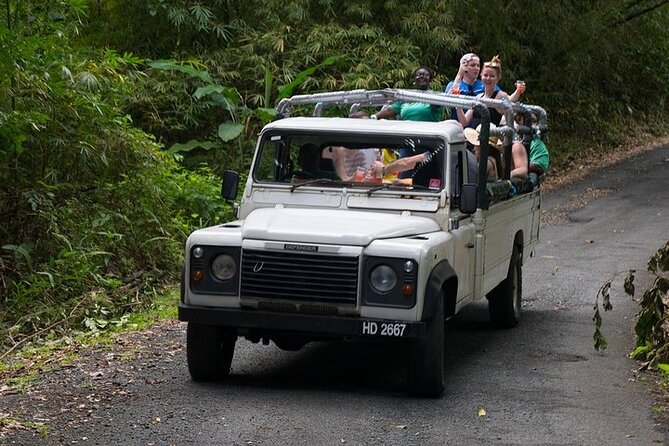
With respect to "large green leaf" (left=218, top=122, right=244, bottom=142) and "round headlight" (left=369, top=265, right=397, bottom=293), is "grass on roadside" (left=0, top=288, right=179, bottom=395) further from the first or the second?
"large green leaf" (left=218, top=122, right=244, bottom=142)

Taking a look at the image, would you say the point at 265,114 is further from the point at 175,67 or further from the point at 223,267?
the point at 223,267

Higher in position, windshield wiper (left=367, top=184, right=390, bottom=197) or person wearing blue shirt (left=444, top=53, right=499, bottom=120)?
person wearing blue shirt (left=444, top=53, right=499, bottom=120)

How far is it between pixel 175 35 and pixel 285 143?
37.0ft

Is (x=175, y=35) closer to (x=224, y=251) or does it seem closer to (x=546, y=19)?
(x=546, y=19)

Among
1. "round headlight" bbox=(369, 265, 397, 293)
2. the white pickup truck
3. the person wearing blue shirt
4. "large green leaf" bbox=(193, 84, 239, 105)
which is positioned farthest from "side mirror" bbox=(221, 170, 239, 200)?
"large green leaf" bbox=(193, 84, 239, 105)

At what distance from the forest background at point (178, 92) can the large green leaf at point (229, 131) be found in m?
0.04

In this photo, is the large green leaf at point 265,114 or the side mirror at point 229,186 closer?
the side mirror at point 229,186

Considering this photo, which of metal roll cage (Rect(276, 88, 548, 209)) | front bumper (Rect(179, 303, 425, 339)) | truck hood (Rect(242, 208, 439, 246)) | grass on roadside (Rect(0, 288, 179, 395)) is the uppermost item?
metal roll cage (Rect(276, 88, 548, 209))

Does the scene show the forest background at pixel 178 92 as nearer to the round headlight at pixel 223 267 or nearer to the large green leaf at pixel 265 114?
the large green leaf at pixel 265 114

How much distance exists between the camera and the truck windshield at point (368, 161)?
869cm

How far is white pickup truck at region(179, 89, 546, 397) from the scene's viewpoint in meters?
7.46

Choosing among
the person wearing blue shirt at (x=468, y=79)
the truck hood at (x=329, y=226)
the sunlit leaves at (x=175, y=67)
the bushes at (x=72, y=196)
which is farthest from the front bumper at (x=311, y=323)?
the sunlit leaves at (x=175, y=67)

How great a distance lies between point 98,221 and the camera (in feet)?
39.7

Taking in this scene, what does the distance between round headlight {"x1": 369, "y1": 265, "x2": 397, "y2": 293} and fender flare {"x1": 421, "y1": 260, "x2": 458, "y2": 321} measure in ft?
0.76
